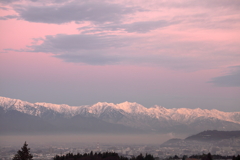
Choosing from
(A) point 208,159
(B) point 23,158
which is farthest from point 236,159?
(B) point 23,158

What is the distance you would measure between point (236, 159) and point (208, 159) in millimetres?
24204

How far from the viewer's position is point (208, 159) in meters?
196

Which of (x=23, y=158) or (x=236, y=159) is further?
(x=236, y=159)

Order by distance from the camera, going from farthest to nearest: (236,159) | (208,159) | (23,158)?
(208,159)
(236,159)
(23,158)

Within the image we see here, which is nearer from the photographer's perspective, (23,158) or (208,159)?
(23,158)

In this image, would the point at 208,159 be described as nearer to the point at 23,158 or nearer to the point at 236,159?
the point at 236,159

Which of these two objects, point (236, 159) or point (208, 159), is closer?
point (236, 159)

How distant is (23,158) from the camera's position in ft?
378

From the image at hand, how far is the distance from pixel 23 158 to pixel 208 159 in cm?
11180

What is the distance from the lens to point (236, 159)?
570 feet

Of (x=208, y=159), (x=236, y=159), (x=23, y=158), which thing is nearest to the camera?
(x=23, y=158)
